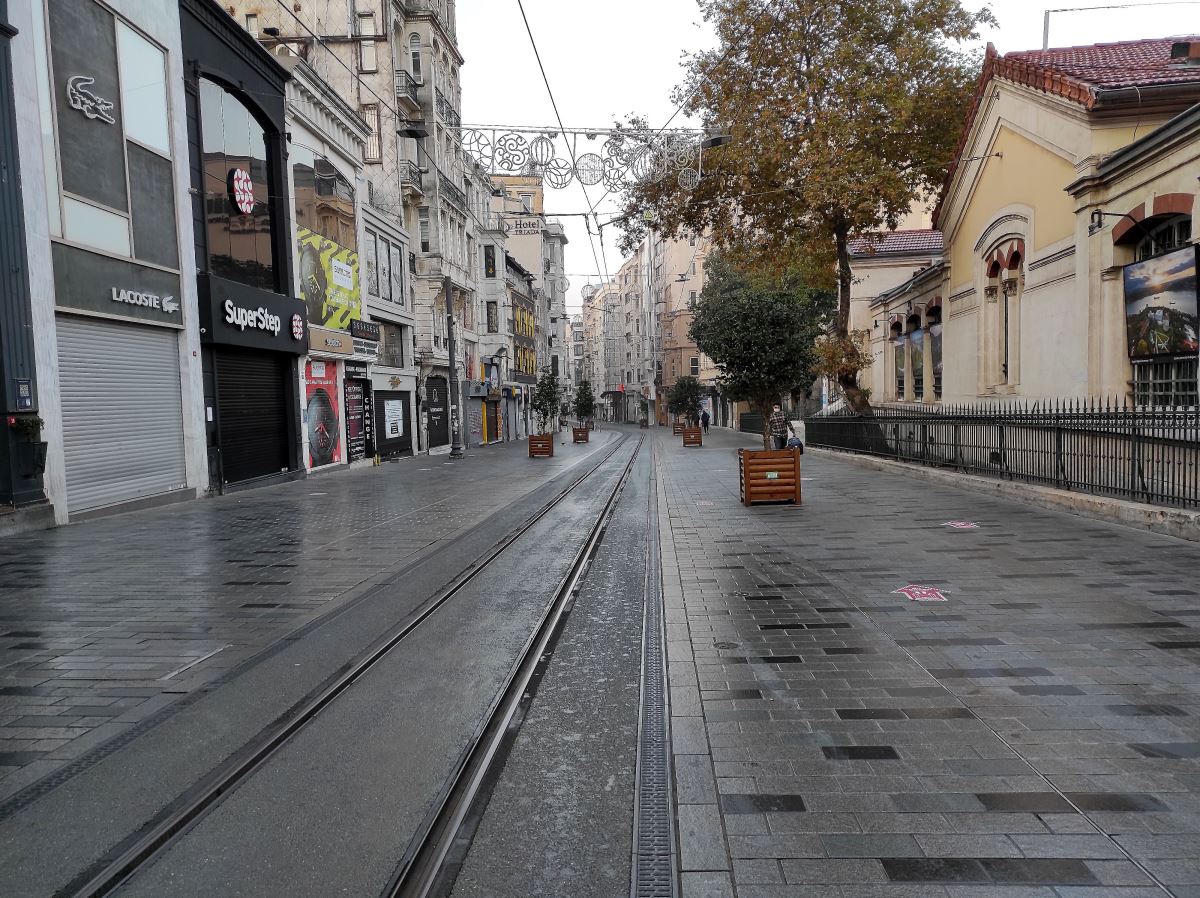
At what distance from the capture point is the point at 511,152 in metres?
13.4

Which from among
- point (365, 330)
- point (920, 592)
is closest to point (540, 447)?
point (365, 330)

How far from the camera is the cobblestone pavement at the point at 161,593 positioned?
4691mm

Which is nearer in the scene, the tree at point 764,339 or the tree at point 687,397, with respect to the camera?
the tree at point 764,339

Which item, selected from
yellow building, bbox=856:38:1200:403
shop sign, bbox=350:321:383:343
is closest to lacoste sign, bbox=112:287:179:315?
shop sign, bbox=350:321:383:343

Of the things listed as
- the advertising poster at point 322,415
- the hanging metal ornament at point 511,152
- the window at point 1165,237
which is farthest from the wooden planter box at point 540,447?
the window at point 1165,237

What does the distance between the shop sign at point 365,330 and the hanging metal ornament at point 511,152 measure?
1399 cm

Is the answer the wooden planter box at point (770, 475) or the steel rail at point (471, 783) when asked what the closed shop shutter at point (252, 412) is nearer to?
the wooden planter box at point (770, 475)

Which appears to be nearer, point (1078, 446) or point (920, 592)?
point (920, 592)

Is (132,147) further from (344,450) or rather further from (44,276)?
(344,450)

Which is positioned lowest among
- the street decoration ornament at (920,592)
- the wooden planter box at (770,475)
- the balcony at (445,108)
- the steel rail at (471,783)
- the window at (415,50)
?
the street decoration ornament at (920,592)

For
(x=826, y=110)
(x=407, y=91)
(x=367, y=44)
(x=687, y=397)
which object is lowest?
(x=687, y=397)

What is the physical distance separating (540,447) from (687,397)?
3843 centimetres

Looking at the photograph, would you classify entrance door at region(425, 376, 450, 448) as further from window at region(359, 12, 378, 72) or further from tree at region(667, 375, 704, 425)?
tree at region(667, 375, 704, 425)

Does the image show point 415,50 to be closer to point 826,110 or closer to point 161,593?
point 826,110
